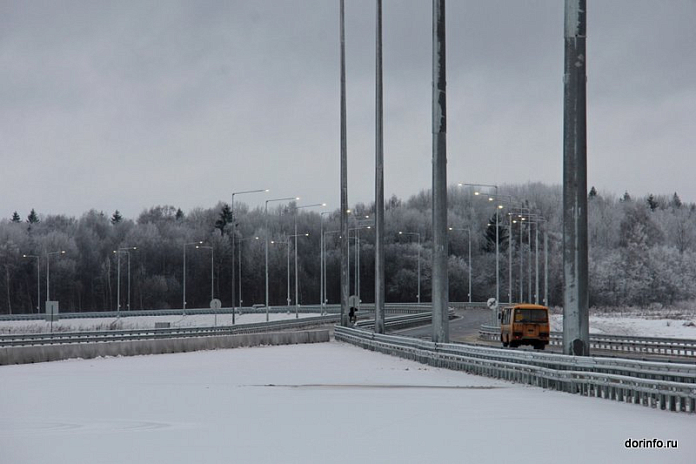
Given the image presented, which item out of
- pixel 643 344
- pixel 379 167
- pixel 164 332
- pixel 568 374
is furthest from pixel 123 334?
pixel 568 374

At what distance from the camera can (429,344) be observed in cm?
4194

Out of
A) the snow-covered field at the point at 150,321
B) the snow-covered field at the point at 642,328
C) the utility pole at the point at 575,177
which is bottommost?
the snow-covered field at the point at 150,321

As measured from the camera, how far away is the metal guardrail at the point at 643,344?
49625mm

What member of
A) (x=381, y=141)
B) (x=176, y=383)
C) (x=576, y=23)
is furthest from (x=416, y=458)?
(x=381, y=141)

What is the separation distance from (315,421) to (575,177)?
33.2 feet

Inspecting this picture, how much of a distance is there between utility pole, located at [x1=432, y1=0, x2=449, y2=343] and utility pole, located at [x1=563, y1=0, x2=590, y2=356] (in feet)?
36.5

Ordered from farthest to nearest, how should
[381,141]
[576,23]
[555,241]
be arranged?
1. [555,241]
2. [381,141]
3. [576,23]

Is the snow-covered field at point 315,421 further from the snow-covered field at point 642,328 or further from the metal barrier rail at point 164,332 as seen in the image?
the snow-covered field at point 642,328

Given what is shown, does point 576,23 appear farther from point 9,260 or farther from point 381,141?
point 9,260

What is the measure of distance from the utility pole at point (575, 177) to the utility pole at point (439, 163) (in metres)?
11.1

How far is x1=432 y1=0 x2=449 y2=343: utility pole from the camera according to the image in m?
38.8

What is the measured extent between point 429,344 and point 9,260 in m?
155

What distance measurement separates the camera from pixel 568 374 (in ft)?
91.6

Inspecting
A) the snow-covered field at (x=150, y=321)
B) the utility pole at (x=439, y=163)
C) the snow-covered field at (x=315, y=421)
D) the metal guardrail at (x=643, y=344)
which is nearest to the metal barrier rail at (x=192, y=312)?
the snow-covered field at (x=150, y=321)
